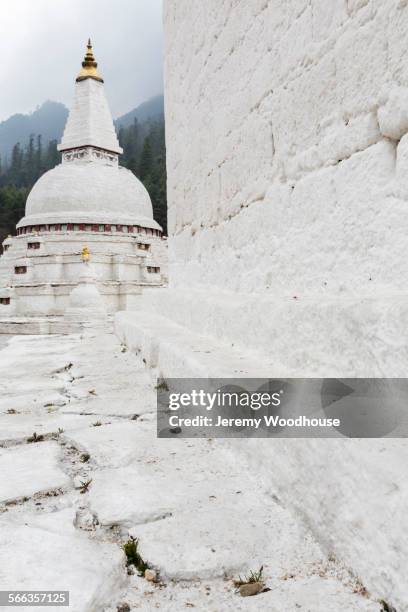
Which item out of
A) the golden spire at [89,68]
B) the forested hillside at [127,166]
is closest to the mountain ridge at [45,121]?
the forested hillside at [127,166]

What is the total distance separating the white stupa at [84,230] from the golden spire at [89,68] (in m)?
0.05

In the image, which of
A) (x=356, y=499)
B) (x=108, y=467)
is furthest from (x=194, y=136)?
(x=356, y=499)

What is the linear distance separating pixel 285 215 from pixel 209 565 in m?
1.51

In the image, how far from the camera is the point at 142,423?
74.3 inches

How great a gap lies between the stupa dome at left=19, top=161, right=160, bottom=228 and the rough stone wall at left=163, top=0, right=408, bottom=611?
1811 cm

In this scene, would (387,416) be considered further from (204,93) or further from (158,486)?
(204,93)

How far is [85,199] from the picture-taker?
819 inches

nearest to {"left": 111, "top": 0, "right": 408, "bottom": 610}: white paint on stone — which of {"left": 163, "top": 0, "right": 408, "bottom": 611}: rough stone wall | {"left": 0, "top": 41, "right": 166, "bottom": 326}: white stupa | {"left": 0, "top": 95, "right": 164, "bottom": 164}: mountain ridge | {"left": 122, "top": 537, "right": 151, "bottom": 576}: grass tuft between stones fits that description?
{"left": 163, "top": 0, "right": 408, "bottom": 611}: rough stone wall

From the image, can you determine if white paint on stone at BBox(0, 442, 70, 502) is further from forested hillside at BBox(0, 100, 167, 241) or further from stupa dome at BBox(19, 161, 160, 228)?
forested hillside at BBox(0, 100, 167, 241)

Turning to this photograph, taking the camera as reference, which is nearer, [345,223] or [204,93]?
[345,223]

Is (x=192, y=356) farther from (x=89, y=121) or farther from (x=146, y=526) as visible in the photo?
(x=89, y=121)

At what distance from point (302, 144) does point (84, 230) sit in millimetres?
19120

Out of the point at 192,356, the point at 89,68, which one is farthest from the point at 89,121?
the point at 192,356

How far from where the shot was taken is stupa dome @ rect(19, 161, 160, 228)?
66.5ft
